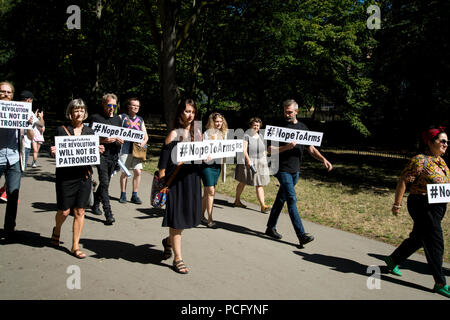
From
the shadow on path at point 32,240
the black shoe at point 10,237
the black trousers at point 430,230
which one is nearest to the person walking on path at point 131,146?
the shadow on path at point 32,240

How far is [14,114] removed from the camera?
4.85 metres

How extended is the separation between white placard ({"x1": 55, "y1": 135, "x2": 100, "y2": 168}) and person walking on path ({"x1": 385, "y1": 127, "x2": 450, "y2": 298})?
401 centimetres

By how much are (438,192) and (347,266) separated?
1542mm

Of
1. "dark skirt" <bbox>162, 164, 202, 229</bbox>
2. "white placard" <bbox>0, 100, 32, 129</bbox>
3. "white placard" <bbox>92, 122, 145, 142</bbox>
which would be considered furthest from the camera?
"white placard" <bbox>92, 122, 145, 142</bbox>

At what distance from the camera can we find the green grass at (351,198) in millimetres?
6699

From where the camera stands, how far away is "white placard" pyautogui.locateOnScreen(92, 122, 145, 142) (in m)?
6.10

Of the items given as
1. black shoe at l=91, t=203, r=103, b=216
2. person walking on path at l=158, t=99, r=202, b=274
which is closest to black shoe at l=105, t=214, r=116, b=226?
black shoe at l=91, t=203, r=103, b=216

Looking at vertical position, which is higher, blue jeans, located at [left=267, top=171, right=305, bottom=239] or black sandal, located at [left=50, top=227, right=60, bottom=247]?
blue jeans, located at [left=267, top=171, right=305, bottom=239]

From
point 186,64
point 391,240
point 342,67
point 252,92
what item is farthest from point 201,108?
point 391,240

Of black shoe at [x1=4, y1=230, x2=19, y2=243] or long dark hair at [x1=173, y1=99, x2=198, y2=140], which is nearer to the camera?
long dark hair at [x1=173, y1=99, x2=198, y2=140]

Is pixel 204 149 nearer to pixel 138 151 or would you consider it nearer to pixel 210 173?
pixel 210 173

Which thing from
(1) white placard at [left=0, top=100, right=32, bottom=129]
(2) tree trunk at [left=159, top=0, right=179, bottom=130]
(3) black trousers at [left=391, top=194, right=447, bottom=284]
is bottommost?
(3) black trousers at [left=391, top=194, right=447, bottom=284]

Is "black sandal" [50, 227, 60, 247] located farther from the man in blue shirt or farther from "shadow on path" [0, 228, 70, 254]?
the man in blue shirt

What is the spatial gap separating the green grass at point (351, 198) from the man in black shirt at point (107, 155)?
351cm
